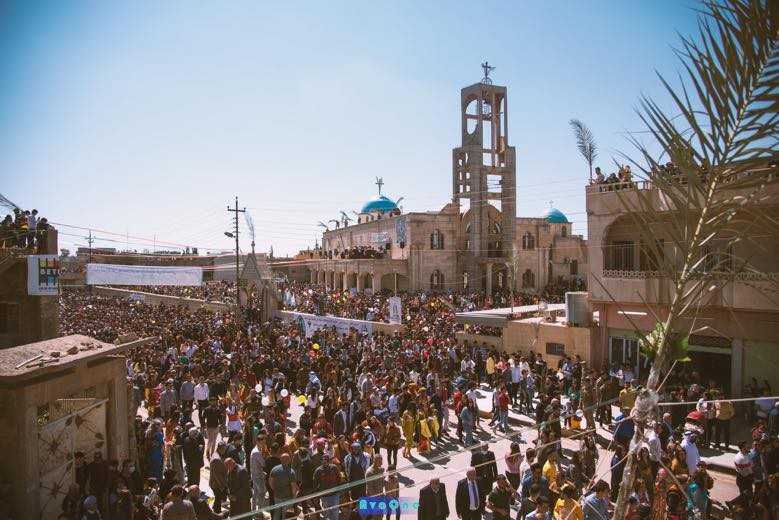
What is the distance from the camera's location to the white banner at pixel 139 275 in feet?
105

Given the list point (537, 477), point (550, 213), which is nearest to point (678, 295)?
point (537, 477)

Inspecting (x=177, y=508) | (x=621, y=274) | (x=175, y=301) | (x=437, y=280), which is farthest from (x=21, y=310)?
(x=437, y=280)

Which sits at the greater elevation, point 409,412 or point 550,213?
point 550,213

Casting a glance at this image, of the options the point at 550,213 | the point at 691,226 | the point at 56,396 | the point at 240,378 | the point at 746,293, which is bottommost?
the point at 240,378

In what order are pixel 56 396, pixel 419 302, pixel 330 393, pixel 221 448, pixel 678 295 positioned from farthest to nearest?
1. pixel 419 302
2. pixel 330 393
3. pixel 221 448
4. pixel 56 396
5. pixel 678 295

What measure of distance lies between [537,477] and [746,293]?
10839 mm

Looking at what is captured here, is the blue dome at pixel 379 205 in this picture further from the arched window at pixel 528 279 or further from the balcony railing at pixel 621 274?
the balcony railing at pixel 621 274

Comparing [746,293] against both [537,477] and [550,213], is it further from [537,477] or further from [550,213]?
[550,213]

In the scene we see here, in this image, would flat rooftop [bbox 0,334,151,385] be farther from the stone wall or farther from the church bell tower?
the church bell tower

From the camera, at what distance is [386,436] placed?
425 inches

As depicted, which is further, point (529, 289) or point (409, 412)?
point (529, 289)

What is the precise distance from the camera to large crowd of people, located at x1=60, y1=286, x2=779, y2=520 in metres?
7.29

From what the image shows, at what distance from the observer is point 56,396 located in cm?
809

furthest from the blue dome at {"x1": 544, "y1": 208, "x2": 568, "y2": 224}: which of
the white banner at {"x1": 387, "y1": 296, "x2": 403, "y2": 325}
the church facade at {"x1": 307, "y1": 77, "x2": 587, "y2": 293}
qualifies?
the white banner at {"x1": 387, "y1": 296, "x2": 403, "y2": 325}
